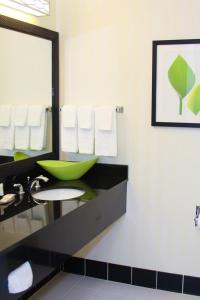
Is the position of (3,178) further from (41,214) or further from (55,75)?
(55,75)

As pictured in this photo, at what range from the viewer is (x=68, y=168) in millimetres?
2557

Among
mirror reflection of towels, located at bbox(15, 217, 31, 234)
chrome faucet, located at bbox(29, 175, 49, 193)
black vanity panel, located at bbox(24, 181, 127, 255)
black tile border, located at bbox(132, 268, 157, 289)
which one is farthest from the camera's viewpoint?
black tile border, located at bbox(132, 268, 157, 289)

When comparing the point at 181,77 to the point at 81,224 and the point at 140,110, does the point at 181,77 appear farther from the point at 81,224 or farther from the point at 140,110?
the point at 81,224

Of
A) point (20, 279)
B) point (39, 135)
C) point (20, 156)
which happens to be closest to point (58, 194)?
point (20, 156)

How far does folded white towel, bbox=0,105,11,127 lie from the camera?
2.29 m

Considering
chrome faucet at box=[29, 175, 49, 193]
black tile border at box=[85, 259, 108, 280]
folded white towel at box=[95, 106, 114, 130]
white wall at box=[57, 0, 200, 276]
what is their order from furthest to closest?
black tile border at box=[85, 259, 108, 280], folded white towel at box=[95, 106, 114, 130], white wall at box=[57, 0, 200, 276], chrome faucet at box=[29, 175, 49, 193]

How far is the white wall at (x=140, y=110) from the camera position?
2.51m

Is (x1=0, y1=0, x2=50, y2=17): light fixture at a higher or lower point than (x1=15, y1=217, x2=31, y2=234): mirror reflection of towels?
higher

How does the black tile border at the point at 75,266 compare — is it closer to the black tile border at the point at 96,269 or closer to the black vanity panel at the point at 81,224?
the black tile border at the point at 96,269

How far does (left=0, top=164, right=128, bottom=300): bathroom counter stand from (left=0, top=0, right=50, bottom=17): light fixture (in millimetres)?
1154

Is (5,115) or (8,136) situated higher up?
(5,115)

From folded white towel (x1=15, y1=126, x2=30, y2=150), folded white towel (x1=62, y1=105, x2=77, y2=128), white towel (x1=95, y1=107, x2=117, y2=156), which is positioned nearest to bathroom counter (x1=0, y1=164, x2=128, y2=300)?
white towel (x1=95, y1=107, x2=117, y2=156)

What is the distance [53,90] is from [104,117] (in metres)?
0.46

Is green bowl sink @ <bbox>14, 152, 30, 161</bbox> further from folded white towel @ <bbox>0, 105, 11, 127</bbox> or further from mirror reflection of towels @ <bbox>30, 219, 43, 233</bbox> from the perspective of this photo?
mirror reflection of towels @ <bbox>30, 219, 43, 233</bbox>
